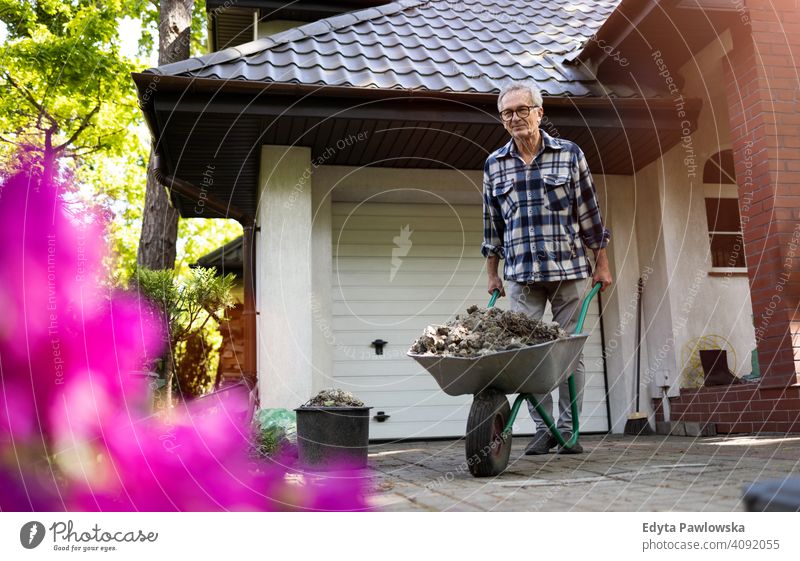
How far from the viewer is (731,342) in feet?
17.6

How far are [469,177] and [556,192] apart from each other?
2.20m

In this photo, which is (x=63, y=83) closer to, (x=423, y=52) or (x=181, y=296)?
(x=181, y=296)

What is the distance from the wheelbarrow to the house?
186 cm

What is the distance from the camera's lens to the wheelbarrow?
2779 millimetres

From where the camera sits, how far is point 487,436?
2.77 meters

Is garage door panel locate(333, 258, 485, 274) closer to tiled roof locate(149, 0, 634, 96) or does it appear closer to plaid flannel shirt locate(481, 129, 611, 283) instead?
tiled roof locate(149, 0, 634, 96)

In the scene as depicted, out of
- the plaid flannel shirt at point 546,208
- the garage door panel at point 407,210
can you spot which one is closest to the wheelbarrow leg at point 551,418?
the plaid flannel shirt at point 546,208

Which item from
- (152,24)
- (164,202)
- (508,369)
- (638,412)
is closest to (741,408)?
→ (638,412)

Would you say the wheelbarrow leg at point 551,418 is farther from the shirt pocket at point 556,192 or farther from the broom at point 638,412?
the broom at point 638,412

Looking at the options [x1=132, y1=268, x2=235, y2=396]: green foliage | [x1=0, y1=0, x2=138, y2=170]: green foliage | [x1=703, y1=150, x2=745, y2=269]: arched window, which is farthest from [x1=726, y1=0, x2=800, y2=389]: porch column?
[x1=0, y1=0, x2=138, y2=170]: green foliage

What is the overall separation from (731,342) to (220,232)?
13.6 meters

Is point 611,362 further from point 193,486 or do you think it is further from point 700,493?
point 193,486

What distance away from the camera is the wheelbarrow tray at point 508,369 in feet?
9.09
